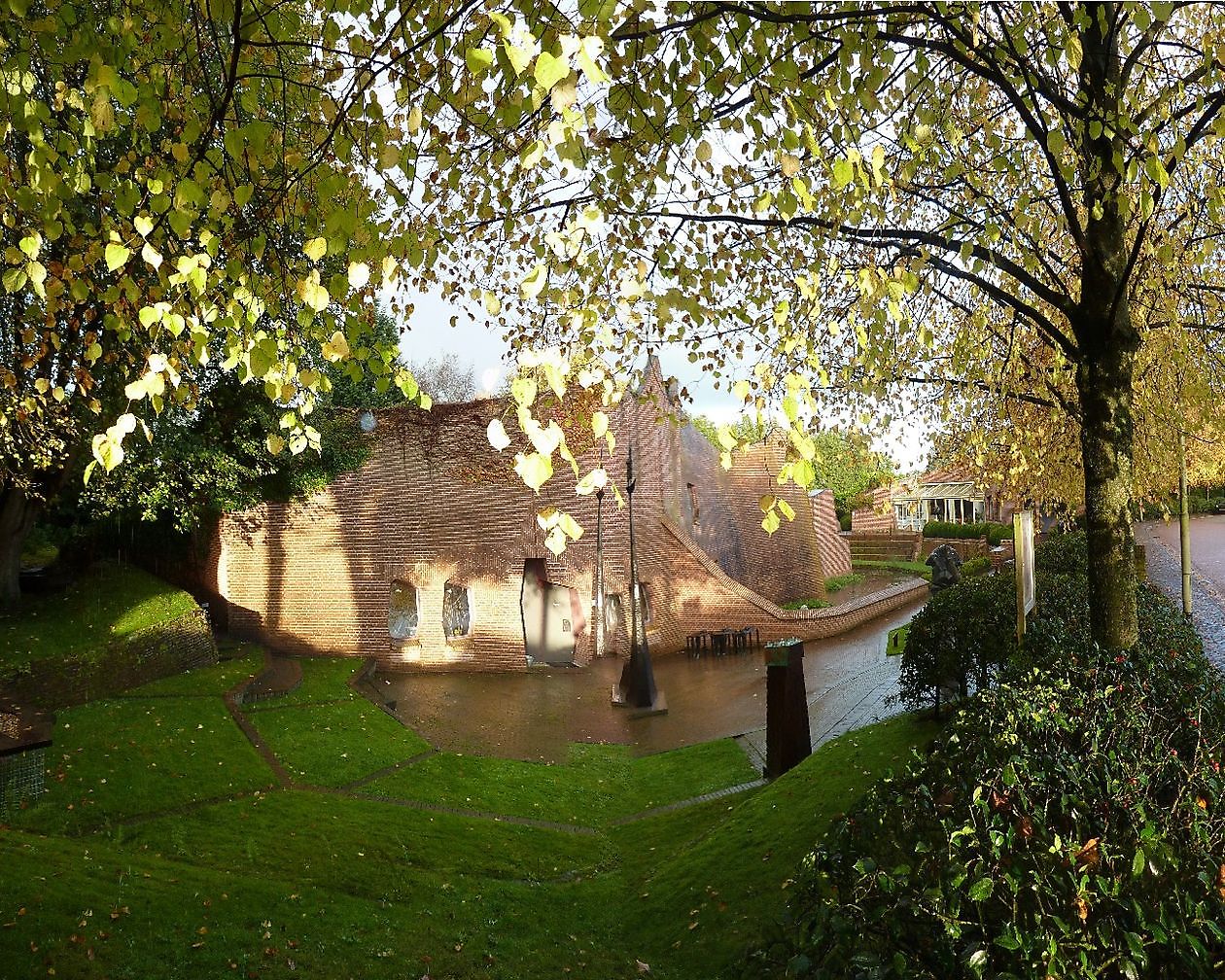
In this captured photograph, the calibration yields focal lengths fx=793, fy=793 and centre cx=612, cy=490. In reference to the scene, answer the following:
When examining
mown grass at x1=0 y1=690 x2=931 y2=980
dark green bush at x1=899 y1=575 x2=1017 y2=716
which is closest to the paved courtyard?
dark green bush at x1=899 y1=575 x2=1017 y2=716

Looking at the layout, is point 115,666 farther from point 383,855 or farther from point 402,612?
point 383,855

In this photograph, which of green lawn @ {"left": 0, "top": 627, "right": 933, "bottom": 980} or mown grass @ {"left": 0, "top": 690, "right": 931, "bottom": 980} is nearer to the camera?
mown grass @ {"left": 0, "top": 690, "right": 931, "bottom": 980}

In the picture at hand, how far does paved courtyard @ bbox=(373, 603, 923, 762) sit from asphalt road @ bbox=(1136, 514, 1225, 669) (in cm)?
478

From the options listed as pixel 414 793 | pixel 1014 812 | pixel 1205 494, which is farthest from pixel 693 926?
pixel 1205 494

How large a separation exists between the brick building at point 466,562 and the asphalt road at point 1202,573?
7.48 metres

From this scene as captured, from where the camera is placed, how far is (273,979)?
4.78 m

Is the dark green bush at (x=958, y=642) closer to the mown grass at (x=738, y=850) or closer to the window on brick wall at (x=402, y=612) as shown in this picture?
the mown grass at (x=738, y=850)

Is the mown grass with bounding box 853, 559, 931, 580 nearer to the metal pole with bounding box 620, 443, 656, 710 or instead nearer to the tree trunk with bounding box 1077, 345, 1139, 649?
the metal pole with bounding box 620, 443, 656, 710

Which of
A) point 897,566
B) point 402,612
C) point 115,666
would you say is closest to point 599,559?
point 402,612

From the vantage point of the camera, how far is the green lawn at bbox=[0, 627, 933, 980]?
5.10 meters

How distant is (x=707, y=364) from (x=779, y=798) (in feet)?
13.4

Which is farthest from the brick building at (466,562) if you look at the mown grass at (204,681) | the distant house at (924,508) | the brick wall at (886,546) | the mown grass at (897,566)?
the distant house at (924,508)

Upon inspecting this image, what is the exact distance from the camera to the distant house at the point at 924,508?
42.1 metres

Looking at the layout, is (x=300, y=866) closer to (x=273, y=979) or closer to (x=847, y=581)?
(x=273, y=979)
